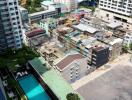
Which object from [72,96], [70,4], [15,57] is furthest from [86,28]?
[72,96]

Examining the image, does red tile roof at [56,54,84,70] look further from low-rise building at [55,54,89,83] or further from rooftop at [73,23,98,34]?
rooftop at [73,23,98,34]

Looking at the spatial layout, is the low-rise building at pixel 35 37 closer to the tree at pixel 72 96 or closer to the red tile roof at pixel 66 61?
the red tile roof at pixel 66 61

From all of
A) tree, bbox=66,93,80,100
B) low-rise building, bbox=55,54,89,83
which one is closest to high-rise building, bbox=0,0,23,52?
low-rise building, bbox=55,54,89,83

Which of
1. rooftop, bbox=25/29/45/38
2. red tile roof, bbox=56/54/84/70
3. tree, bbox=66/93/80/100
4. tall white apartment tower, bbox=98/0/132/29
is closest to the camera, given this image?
tree, bbox=66/93/80/100

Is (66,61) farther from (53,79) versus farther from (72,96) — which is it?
(72,96)

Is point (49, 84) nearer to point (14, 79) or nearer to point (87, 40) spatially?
point (14, 79)

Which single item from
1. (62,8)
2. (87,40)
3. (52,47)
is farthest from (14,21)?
(62,8)
